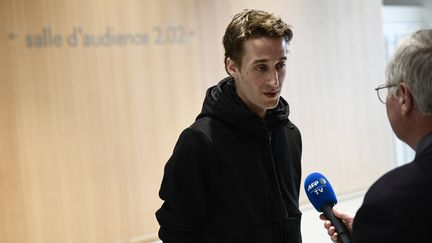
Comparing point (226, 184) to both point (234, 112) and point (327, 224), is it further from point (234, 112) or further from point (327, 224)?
point (327, 224)

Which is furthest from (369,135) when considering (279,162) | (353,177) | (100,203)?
(279,162)

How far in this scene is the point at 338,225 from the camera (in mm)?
1650

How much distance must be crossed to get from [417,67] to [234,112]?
0.71 meters

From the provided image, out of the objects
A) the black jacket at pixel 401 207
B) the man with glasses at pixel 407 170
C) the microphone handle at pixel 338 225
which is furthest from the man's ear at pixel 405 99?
the microphone handle at pixel 338 225

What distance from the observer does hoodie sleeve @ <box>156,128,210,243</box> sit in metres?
1.66

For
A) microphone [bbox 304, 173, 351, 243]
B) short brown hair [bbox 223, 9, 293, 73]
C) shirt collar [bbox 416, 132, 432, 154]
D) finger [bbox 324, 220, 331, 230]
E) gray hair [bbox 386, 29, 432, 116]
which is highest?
short brown hair [bbox 223, 9, 293, 73]

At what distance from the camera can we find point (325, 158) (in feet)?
12.7

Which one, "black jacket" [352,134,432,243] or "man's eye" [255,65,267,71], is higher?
"man's eye" [255,65,267,71]

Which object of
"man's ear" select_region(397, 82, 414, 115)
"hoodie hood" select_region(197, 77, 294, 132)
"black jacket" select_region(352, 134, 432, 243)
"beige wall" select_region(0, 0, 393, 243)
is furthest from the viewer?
"beige wall" select_region(0, 0, 393, 243)

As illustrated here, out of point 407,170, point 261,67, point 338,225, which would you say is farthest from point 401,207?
point 261,67

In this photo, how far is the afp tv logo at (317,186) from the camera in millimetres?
1797

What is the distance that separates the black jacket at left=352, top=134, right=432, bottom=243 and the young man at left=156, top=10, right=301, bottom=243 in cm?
63

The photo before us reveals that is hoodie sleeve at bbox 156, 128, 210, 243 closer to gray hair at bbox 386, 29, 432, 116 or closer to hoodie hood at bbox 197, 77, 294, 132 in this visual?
hoodie hood at bbox 197, 77, 294, 132

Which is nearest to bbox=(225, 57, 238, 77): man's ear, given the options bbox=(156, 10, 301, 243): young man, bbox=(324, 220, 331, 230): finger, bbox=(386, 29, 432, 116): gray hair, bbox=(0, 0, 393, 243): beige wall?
bbox=(156, 10, 301, 243): young man
